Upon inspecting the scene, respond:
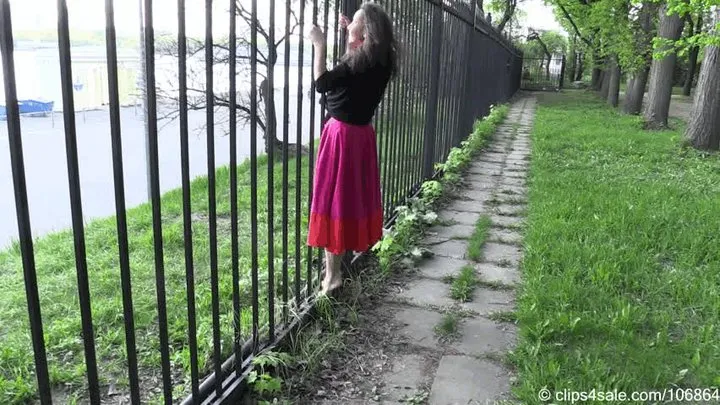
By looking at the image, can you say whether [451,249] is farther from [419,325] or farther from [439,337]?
[439,337]

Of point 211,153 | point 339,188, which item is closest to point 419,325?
point 339,188

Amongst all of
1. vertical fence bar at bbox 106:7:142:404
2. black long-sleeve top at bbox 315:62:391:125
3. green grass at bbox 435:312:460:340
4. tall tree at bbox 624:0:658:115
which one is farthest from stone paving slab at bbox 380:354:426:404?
tall tree at bbox 624:0:658:115

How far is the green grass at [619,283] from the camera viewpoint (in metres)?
2.56

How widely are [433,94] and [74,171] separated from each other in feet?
14.2

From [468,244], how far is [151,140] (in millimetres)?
2961

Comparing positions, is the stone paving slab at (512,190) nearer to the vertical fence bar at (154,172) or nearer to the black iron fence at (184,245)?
the black iron fence at (184,245)

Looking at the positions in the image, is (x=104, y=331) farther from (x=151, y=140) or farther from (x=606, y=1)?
(x=606, y=1)

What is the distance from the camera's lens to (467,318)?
3.12m

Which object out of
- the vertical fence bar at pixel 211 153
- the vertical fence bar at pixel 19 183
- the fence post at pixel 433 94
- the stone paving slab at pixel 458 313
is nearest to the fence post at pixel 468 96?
the fence post at pixel 433 94

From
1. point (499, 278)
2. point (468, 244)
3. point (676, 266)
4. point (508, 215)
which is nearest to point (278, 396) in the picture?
point (499, 278)

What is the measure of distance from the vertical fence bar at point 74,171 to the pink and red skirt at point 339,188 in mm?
1431

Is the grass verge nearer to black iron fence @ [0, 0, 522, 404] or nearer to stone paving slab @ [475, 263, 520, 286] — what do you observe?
black iron fence @ [0, 0, 522, 404]

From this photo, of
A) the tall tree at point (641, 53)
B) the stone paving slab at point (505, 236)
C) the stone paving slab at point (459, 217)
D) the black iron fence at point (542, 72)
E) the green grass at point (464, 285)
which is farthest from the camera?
the black iron fence at point (542, 72)

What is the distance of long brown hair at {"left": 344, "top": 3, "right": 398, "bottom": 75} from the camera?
2746 millimetres
